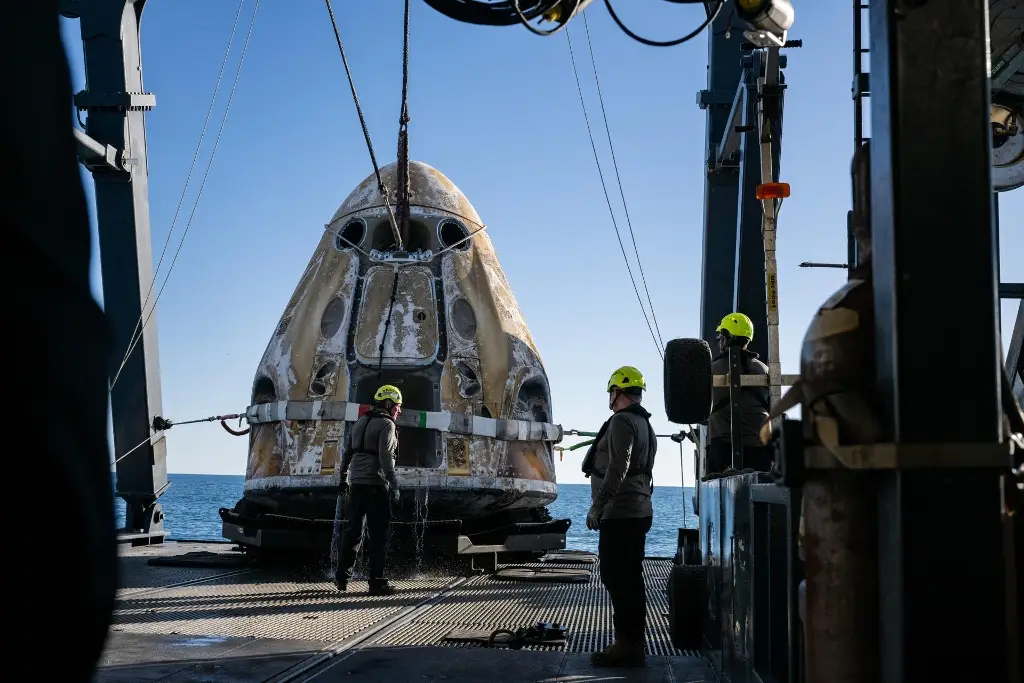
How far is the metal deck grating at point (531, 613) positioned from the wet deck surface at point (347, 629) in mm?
12

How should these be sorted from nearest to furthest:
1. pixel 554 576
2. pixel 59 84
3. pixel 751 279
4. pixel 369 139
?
pixel 59 84 → pixel 751 279 → pixel 369 139 → pixel 554 576

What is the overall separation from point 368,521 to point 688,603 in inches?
182

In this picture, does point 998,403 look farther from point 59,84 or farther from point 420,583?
point 420,583

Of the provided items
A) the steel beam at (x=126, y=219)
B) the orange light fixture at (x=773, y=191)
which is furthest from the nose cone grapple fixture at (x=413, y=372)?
the orange light fixture at (x=773, y=191)

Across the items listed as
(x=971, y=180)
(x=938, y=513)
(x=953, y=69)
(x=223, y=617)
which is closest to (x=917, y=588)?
(x=938, y=513)

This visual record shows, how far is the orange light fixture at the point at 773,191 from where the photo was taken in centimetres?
590

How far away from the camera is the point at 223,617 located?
307 inches

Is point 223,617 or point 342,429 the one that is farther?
point 342,429

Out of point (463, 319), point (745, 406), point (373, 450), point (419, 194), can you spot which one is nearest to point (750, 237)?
point (745, 406)

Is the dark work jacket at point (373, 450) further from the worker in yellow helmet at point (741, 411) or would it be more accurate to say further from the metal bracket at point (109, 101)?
the metal bracket at point (109, 101)

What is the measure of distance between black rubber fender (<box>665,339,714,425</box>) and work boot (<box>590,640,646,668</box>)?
8.20 ft

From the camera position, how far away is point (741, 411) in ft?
22.8

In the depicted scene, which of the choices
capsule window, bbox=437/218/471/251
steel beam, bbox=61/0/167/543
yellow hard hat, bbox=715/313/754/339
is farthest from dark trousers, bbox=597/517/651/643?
steel beam, bbox=61/0/167/543

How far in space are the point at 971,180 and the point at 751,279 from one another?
630cm
